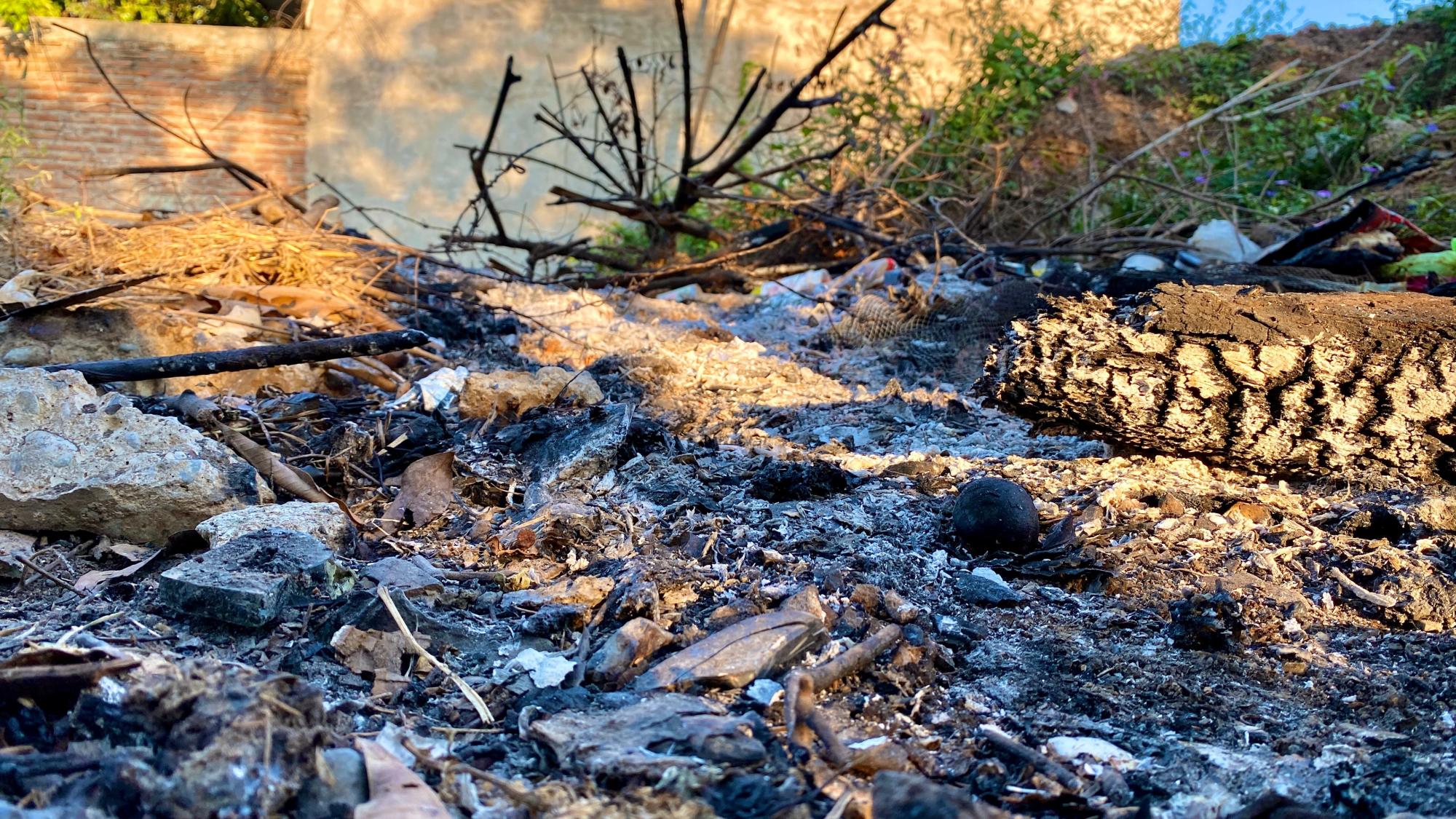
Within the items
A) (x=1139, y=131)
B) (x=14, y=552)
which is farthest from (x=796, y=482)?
(x=1139, y=131)

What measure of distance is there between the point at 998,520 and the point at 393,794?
1.29 metres

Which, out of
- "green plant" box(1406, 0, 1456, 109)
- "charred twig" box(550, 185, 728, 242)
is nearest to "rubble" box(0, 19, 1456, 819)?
"charred twig" box(550, 185, 728, 242)

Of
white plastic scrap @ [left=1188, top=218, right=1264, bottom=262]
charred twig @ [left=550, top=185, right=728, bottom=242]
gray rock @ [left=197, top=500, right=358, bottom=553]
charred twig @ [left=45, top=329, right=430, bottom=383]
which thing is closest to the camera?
gray rock @ [left=197, top=500, right=358, bottom=553]

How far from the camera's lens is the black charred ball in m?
2.03

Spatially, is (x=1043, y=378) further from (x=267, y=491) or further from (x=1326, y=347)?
(x=267, y=491)

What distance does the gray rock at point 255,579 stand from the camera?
157cm

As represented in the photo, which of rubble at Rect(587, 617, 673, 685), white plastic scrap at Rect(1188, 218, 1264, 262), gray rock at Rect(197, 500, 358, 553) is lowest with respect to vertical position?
gray rock at Rect(197, 500, 358, 553)

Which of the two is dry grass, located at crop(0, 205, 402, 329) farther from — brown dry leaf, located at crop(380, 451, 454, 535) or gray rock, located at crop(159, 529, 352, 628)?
gray rock, located at crop(159, 529, 352, 628)

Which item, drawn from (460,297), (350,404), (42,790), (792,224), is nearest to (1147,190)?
(792,224)

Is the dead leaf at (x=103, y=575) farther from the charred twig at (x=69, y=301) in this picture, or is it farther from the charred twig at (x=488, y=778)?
the charred twig at (x=69, y=301)

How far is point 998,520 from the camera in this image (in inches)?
80.0

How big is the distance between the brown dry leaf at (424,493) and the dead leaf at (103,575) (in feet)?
1.52

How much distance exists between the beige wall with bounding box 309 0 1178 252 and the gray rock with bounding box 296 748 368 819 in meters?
7.25

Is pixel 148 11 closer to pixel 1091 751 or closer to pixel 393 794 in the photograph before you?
pixel 393 794
